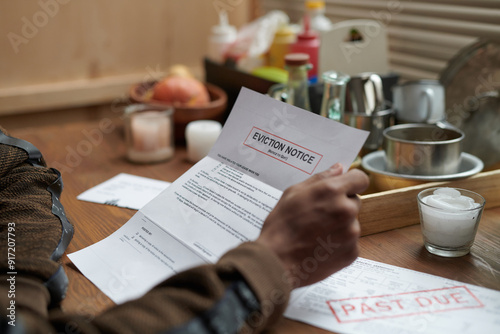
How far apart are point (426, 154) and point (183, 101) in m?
0.66

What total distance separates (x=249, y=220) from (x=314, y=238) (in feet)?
0.37

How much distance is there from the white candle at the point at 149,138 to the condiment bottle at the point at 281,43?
45cm

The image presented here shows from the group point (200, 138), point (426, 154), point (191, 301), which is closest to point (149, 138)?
point (200, 138)

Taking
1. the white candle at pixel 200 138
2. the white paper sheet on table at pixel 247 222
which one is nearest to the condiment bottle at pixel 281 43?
the white candle at pixel 200 138

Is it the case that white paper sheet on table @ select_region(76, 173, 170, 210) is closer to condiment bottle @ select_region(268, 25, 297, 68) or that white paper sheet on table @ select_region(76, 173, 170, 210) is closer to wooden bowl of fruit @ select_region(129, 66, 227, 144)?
wooden bowl of fruit @ select_region(129, 66, 227, 144)

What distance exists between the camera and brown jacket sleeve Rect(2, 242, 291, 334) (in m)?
0.49

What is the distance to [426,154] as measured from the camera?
87 centimetres

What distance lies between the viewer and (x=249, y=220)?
661 millimetres

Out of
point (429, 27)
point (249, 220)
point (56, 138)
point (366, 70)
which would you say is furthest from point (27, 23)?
point (249, 220)

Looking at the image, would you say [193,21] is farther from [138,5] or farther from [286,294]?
[286,294]

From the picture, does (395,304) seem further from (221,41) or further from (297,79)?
(221,41)

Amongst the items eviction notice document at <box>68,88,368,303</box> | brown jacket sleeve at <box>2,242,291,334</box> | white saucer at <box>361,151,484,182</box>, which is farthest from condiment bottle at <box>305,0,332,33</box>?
brown jacket sleeve at <box>2,242,291,334</box>

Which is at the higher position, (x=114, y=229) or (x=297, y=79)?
(x=297, y=79)

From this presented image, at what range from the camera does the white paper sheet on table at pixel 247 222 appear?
0.63 m
